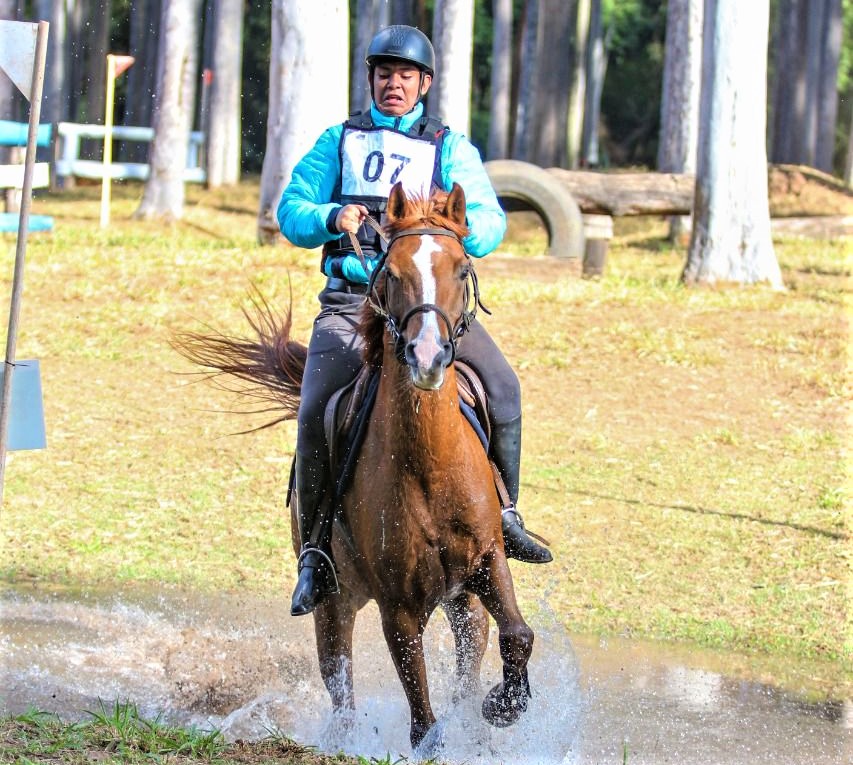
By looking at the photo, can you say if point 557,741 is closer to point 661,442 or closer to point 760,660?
point 760,660

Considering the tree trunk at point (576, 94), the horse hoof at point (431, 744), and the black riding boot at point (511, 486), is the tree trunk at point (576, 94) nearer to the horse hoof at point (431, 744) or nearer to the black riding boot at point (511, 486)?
the black riding boot at point (511, 486)

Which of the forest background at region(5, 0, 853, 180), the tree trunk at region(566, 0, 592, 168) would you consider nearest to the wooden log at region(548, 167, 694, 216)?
the forest background at region(5, 0, 853, 180)

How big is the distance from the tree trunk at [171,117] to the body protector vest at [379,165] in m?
15.6

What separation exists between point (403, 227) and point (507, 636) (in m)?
1.64

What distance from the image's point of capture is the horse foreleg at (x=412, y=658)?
523cm

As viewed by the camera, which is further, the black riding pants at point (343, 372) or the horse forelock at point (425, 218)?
the black riding pants at point (343, 372)

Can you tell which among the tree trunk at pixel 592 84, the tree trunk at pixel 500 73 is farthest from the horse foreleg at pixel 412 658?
the tree trunk at pixel 592 84

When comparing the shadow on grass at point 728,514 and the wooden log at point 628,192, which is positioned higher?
the wooden log at point 628,192

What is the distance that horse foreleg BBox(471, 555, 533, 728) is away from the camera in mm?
5238

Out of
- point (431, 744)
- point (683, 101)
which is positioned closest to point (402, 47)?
point (431, 744)

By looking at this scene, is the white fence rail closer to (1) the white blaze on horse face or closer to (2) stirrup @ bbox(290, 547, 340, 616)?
(2) stirrup @ bbox(290, 547, 340, 616)

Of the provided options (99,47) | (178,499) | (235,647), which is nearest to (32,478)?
(178,499)

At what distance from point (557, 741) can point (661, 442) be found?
573cm

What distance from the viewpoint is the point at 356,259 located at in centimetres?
575
